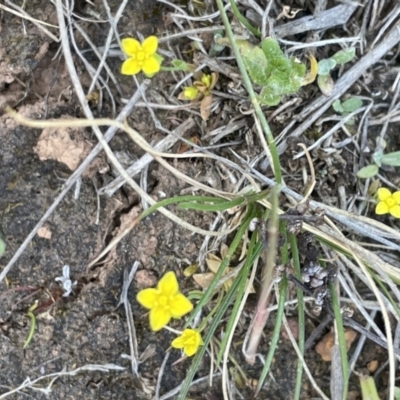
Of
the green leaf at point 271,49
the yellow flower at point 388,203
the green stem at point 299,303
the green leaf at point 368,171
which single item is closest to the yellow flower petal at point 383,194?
the yellow flower at point 388,203

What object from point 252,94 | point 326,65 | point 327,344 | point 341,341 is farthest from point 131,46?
point 327,344

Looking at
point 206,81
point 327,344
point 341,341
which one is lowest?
point 327,344

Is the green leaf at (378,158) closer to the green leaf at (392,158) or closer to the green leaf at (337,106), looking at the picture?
the green leaf at (392,158)

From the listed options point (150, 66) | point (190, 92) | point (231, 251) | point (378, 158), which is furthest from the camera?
point (378, 158)

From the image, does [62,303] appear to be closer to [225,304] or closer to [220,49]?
[225,304]

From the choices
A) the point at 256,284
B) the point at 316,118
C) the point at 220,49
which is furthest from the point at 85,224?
the point at 316,118

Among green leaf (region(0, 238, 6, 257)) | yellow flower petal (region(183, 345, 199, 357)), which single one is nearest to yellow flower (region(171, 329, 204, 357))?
yellow flower petal (region(183, 345, 199, 357))

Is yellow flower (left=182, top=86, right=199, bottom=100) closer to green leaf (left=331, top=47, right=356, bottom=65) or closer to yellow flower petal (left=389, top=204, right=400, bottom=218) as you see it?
green leaf (left=331, top=47, right=356, bottom=65)

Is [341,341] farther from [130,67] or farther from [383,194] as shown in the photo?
[130,67]
